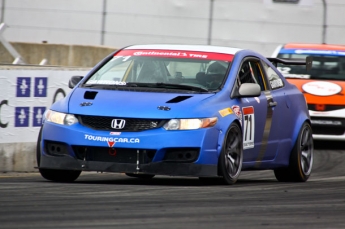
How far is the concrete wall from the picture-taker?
2100 centimetres

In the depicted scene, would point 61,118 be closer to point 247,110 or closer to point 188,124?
point 188,124

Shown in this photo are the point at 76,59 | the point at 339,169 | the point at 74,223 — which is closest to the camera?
the point at 74,223

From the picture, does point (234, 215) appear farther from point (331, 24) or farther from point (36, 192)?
point (331, 24)

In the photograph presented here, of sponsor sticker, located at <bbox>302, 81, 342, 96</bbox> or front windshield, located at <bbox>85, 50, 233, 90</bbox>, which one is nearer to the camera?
front windshield, located at <bbox>85, 50, 233, 90</bbox>

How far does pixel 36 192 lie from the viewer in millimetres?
8492

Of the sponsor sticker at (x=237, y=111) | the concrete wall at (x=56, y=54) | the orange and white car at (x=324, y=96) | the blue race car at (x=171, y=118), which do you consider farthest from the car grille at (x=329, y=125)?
the sponsor sticker at (x=237, y=111)

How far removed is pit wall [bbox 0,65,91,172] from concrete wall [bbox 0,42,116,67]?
7.88m

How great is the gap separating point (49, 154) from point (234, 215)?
2.79 m

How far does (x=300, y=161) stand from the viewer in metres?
11.5


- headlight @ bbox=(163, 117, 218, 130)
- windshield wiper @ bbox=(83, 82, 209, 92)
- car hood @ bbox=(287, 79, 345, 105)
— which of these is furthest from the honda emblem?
car hood @ bbox=(287, 79, 345, 105)

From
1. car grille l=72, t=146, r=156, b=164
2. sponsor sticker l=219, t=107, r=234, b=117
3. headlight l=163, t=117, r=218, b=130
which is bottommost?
car grille l=72, t=146, r=156, b=164

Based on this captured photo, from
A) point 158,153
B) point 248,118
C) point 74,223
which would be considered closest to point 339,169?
point 248,118

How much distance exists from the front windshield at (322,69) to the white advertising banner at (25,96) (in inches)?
217

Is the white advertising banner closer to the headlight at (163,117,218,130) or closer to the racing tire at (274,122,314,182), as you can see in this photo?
the racing tire at (274,122,314,182)
